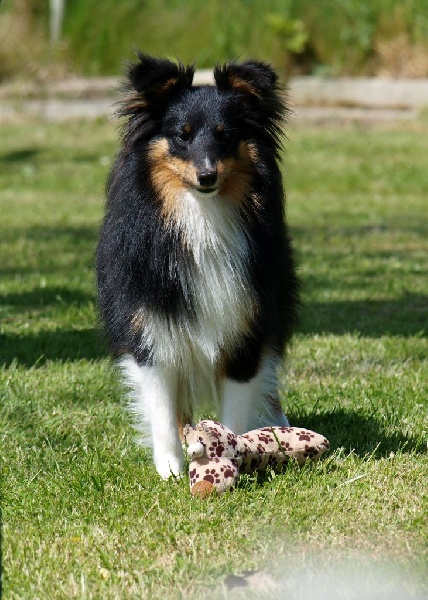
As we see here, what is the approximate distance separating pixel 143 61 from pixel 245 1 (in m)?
12.7

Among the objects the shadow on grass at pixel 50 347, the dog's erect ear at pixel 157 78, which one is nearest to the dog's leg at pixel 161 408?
the dog's erect ear at pixel 157 78

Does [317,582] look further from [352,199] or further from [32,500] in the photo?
[352,199]

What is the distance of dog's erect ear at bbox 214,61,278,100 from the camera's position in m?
4.00

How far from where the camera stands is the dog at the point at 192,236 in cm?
392

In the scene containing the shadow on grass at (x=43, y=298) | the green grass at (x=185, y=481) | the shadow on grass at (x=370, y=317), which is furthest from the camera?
the shadow on grass at (x=43, y=298)

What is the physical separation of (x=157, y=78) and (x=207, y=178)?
0.48 metres

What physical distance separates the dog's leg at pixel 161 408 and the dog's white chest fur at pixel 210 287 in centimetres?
9

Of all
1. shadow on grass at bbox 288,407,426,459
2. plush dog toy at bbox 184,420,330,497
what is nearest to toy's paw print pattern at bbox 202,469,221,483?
plush dog toy at bbox 184,420,330,497

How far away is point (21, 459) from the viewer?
14.0ft

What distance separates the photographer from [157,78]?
3.90 meters

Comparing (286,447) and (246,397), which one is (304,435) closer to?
Result: (286,447)

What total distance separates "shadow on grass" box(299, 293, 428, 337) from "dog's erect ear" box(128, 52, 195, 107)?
2.93m

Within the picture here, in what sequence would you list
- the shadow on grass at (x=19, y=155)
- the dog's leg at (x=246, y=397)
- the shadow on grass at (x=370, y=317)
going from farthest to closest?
1. the shadow on grass at (x=19, y=155)
2. the shadow on grass at (x=370, y=317)
3. the dog's leg at (x=246, y=397)

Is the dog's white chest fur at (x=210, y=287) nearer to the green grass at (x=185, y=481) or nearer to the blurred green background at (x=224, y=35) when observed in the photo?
the green grass at (x=185, y=481)
